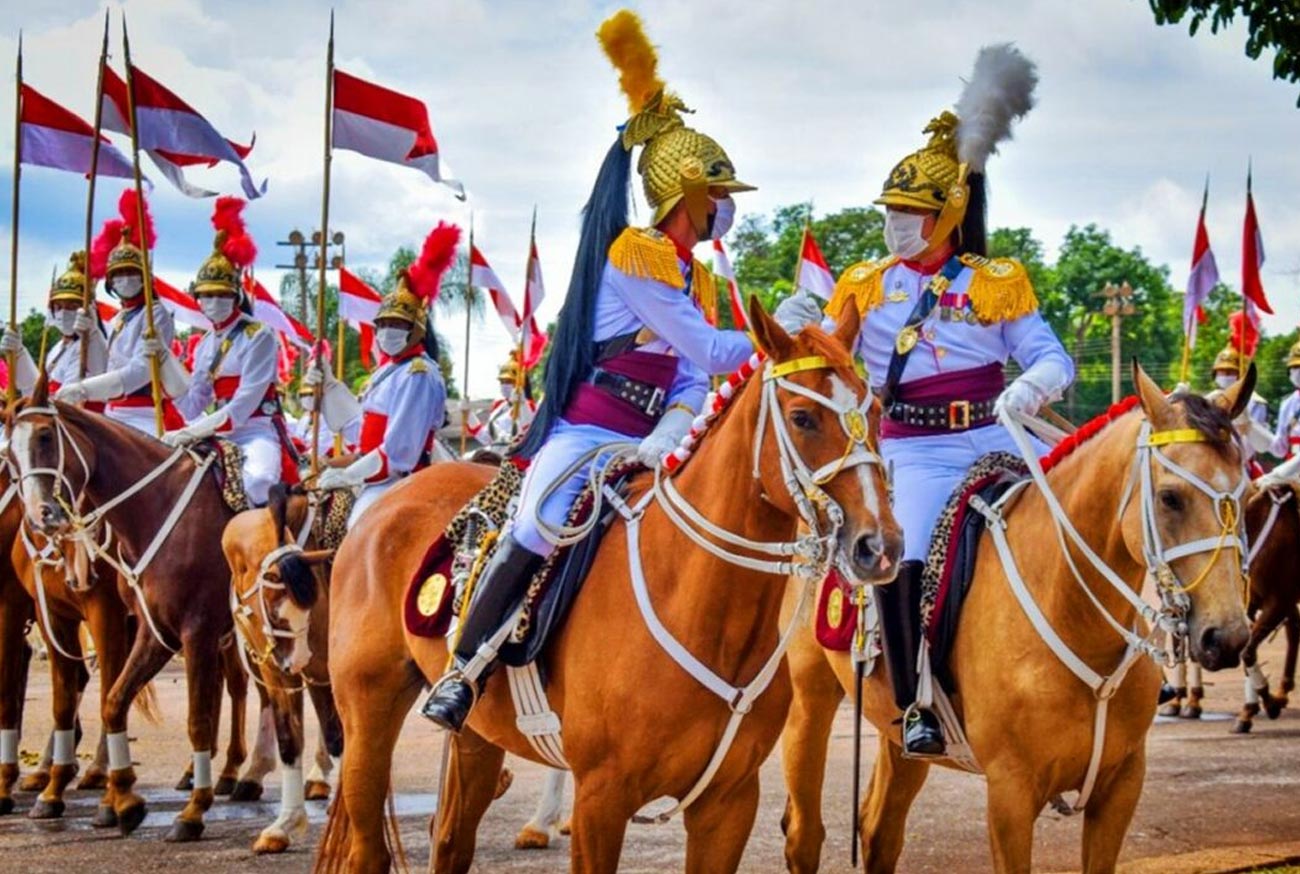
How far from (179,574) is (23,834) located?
1.78 metres

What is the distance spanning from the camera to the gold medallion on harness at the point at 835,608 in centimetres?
742

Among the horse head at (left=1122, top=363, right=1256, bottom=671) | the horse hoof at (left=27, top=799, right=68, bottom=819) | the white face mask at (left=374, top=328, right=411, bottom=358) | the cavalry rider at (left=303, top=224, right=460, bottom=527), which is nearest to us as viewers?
the horse head at (left=1122, top=363, right=1256, bottom=671)

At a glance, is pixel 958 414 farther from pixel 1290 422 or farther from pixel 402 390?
pixel 1290 422

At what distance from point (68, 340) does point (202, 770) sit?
174 inches

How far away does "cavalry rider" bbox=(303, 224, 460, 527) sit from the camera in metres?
10.5

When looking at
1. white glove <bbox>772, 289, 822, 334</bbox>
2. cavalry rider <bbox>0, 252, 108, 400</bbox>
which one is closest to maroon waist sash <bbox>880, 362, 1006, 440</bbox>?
white glove <bbox>772, 289, 822, 334</bbox>

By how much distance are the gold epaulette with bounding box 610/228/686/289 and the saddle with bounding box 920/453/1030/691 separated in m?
1.58

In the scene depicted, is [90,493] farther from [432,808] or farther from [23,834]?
[432,808]

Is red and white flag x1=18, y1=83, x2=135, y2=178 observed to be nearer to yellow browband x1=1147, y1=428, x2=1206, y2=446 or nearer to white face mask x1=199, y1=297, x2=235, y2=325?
white face mask x1=199, y1=297, x2=235, y2=325

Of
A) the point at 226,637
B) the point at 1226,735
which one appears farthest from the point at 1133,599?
the point at 1226,735

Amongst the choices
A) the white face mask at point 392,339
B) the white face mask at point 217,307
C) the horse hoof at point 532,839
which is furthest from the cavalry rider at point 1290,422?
the white face mask at point 217,307

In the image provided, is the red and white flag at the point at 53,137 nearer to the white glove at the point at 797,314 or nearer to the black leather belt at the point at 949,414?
the black leather belt at the point at 949,414

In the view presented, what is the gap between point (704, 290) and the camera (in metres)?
6.85

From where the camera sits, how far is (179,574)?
10.8 meters
